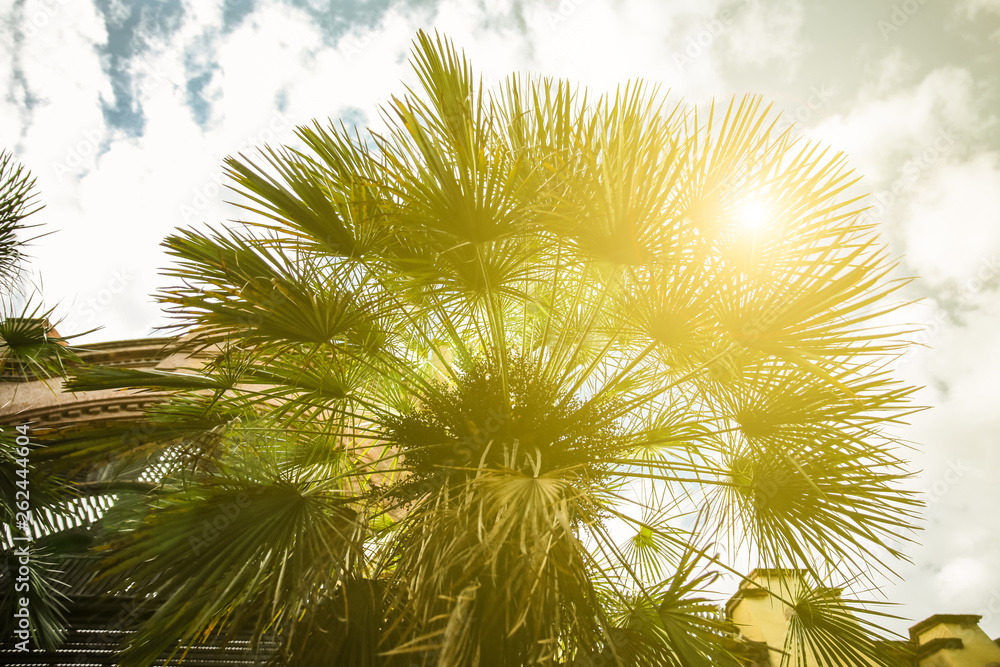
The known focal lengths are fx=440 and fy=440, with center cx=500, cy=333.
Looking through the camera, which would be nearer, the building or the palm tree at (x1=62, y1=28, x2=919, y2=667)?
the palm tree at (x1=62, y1=28, x2=919, y2=667)

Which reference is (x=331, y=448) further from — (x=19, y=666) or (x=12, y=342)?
(x=19, y=666)

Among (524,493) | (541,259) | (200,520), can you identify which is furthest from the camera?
(541,259)

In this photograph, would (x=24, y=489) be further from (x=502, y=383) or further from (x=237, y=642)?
(x=502, y=383)

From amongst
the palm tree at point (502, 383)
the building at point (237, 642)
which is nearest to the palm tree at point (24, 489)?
the building at point (237, 642)

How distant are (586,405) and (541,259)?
43.9 inches

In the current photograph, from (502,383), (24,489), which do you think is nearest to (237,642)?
(24,489)

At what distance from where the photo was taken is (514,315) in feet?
15.0

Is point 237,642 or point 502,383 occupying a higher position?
point 502,383

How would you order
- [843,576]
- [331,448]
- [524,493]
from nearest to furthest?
[524,493] → [843,576] → [331,448]

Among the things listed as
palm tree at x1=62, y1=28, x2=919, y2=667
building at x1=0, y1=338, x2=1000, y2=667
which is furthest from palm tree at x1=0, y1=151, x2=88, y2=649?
palm tree at x1=62, y1=28, x2=919, y2=667

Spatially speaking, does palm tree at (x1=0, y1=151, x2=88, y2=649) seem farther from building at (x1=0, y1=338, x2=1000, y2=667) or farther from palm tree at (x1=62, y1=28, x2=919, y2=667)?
palm tree at (x1=62, y1=28, x2=919, y2=667)

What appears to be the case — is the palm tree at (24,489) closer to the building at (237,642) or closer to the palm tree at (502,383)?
the building at (237,642)

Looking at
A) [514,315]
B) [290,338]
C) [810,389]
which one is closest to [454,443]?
[290,338]

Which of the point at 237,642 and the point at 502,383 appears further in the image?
the point at 237,642
